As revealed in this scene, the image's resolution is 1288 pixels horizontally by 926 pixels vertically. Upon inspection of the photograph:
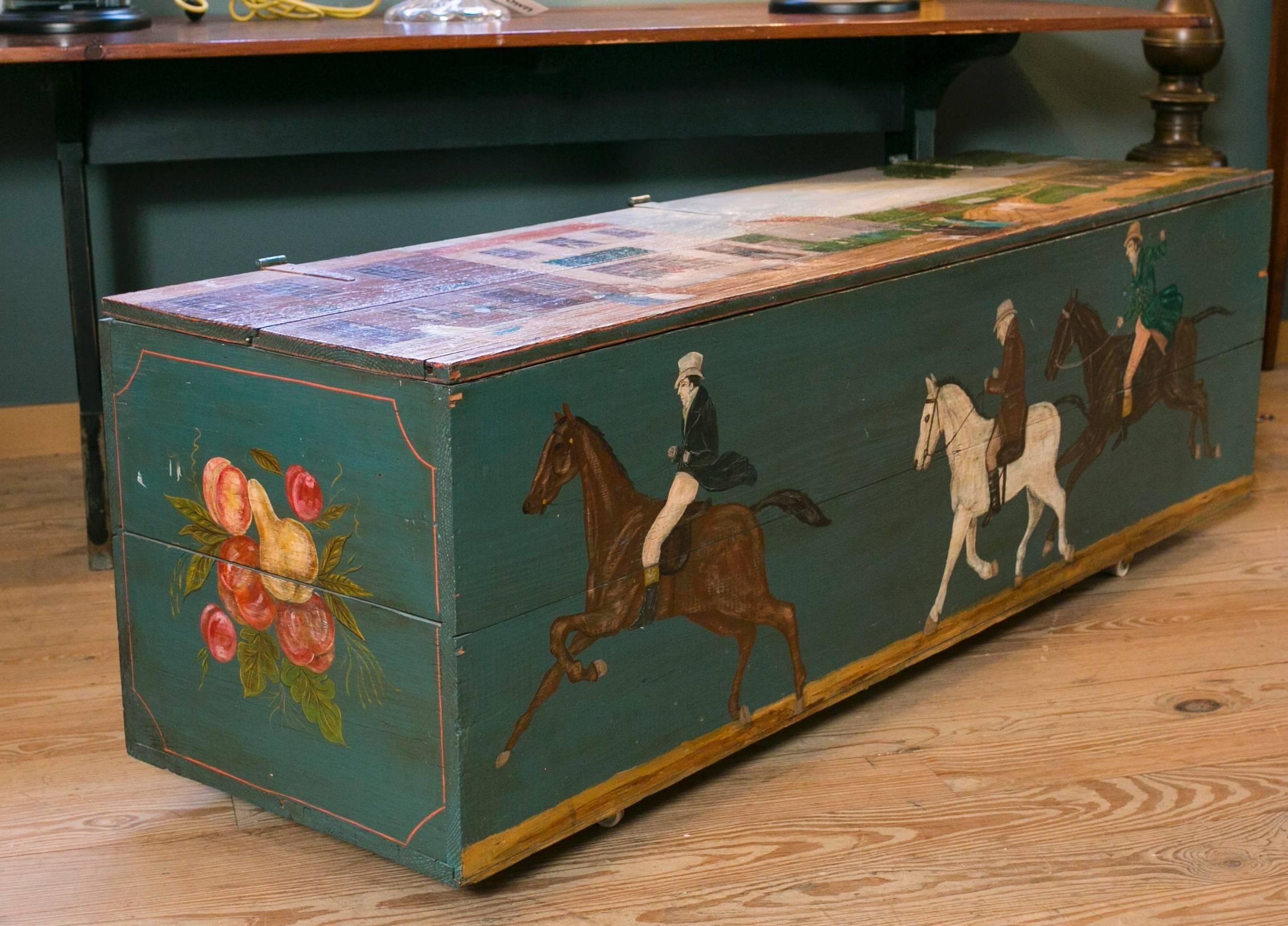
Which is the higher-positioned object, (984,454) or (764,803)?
(984,454)

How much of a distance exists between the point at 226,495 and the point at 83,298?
909mm

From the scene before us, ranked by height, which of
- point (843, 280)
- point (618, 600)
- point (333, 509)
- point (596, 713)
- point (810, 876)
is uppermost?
point (843, 280)

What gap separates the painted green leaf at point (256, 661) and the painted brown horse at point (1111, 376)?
3.35 ft

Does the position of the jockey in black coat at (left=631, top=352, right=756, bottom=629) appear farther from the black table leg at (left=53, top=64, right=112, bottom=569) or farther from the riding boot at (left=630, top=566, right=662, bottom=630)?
the black table leg at (left=53, top=64, right=112, bottom=569)

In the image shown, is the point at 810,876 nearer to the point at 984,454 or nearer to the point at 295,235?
the point at 984,454

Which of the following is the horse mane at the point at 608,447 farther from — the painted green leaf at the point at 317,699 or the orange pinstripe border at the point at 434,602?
the painted green leaf at the point at 317,699

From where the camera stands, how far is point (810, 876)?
1415 mm

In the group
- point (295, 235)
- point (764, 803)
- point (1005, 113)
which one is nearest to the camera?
point (764, 803)

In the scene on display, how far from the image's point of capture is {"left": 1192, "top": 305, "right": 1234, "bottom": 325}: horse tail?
2172 mm

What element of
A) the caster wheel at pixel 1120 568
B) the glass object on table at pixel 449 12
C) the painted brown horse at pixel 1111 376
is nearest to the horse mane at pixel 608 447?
the painted brown horse at pixel 1111 376

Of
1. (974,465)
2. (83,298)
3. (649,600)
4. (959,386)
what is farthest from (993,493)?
(83,298)

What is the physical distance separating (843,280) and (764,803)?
540mm

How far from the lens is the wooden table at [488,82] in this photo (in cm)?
212

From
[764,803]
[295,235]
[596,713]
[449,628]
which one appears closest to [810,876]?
[764,803]
